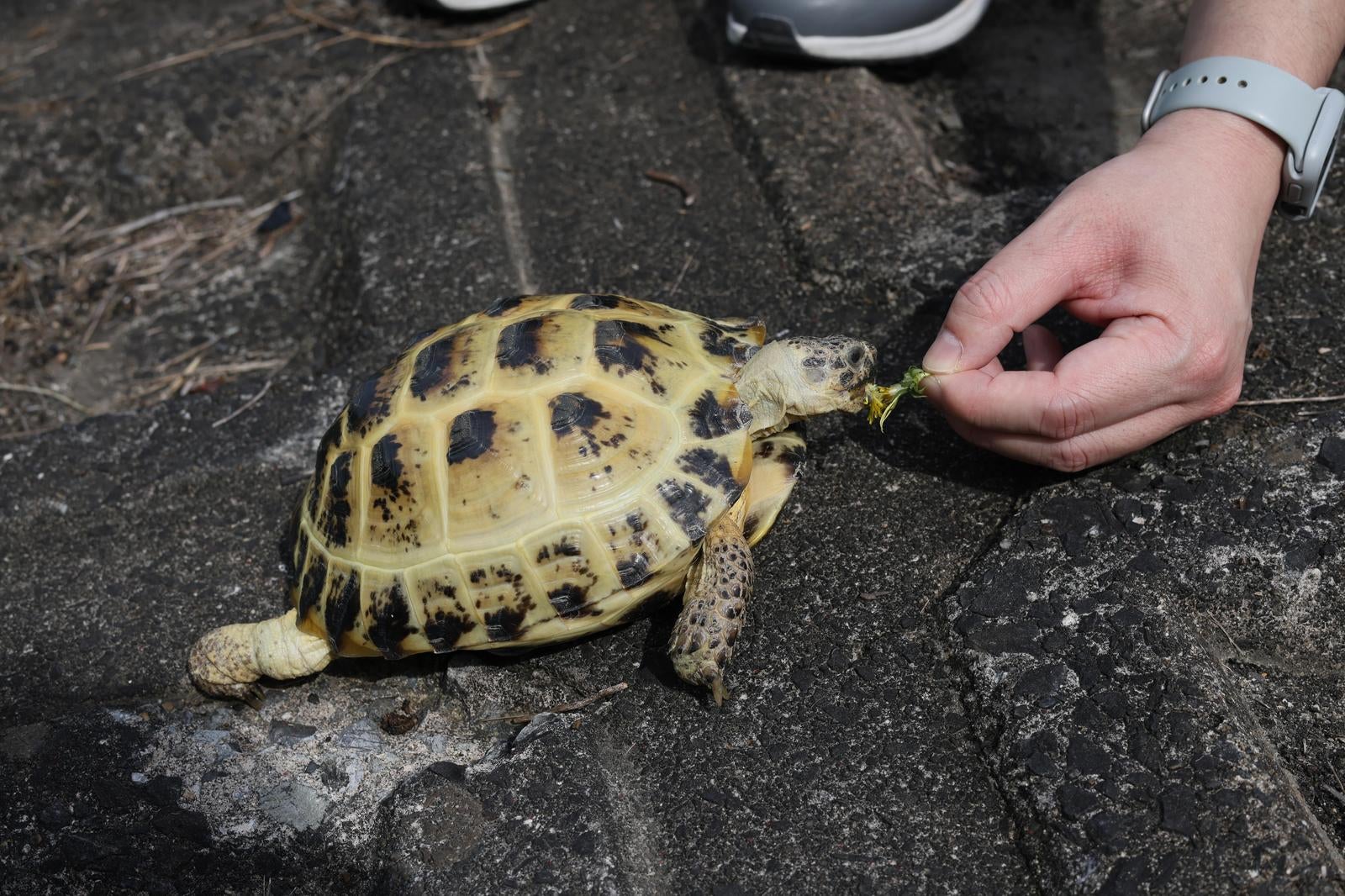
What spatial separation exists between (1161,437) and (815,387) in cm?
61

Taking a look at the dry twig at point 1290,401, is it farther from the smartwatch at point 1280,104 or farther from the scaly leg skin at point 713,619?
the scaly leg skin at point 713,619

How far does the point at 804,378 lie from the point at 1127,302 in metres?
0.54

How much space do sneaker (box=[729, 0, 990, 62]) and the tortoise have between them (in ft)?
4.44

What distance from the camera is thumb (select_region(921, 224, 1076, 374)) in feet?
5.83

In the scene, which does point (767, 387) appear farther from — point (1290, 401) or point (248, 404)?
point (248, 404)

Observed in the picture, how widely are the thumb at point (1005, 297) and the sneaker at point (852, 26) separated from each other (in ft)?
4.60

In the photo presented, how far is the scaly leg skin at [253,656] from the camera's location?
2.00m

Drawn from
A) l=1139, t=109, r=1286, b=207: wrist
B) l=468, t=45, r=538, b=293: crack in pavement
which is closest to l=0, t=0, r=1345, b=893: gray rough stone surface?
l=468, t=45, r=538, b=293: crack in pavement

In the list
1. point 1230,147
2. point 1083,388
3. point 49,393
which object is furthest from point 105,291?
point 1230,147

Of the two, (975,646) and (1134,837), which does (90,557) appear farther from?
(1134,837)

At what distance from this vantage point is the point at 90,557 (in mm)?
2395

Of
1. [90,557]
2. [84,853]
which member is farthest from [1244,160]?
[90,557]

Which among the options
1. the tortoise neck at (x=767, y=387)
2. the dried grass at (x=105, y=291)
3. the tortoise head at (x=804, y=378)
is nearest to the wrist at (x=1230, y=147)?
the tortoise head at (x=804, y=378)

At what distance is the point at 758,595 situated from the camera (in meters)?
1.98
